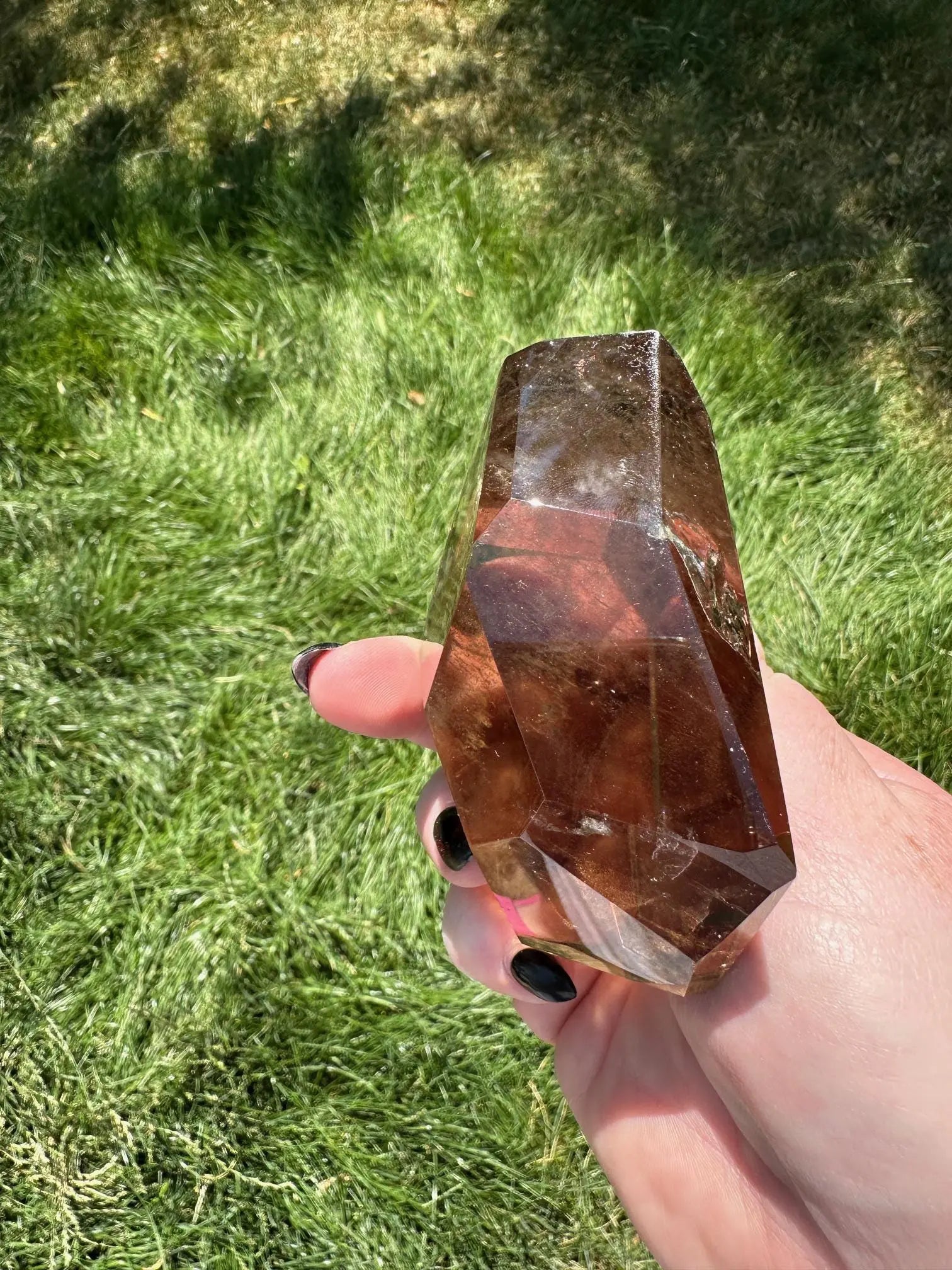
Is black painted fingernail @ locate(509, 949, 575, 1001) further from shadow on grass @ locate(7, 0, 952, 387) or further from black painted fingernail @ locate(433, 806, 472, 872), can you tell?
shadow on grass @ locate(7, 0, 952, 387)

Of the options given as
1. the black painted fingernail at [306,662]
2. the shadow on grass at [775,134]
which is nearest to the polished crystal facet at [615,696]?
the black painted fingernail at [306,662]

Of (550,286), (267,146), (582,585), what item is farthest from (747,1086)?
(267,146)

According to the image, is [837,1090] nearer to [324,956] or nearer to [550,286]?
[324,956]

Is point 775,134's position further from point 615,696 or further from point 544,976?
point 544,976

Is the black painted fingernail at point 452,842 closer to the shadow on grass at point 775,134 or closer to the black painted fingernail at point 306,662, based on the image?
the black painted fingernail at point 306,662

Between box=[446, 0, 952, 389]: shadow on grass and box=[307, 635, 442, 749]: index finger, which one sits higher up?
box=[446, 0, 952, 389]: shadow on grass

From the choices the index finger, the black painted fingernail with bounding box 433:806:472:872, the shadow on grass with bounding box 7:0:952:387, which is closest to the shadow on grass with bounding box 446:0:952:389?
the shadow on grass with bounding box 7:0:952:387
